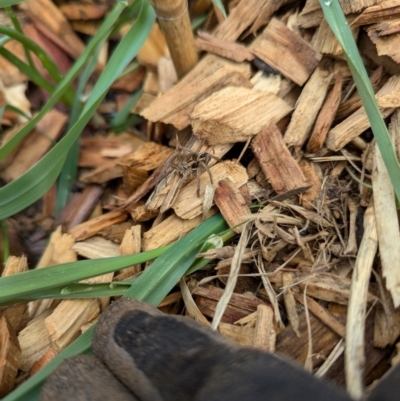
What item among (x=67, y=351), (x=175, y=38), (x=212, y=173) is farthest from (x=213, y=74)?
(x=67, y=351)

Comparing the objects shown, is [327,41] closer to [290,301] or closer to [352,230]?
[352,230]

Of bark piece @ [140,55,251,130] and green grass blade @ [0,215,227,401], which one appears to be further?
bark piece @ [140,55,251,130]

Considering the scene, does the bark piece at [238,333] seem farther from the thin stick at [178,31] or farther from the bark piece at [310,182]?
the thin stick at [178,31]

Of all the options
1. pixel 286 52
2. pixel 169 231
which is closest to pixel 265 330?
pixel 169 231

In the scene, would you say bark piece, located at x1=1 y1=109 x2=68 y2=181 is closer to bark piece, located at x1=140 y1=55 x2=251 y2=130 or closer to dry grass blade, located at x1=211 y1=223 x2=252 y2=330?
bark piece, located at x1=140 y1=55 x2=251 y2=130

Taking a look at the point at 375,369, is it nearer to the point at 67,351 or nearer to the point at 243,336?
the point at 243,336

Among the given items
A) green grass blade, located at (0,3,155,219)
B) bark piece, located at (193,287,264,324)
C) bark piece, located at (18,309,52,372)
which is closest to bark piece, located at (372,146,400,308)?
bark piece, located at (193,287,264,324)
